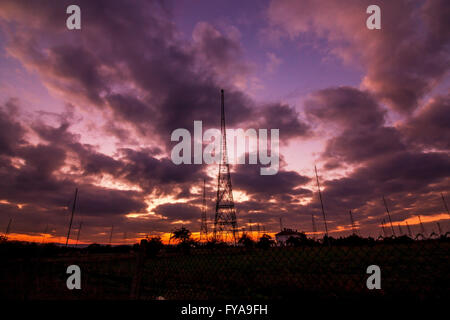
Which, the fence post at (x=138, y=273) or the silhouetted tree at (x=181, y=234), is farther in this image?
the silhouetted tree at (x=181, y=234)

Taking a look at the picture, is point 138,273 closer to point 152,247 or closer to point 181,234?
point 152,247

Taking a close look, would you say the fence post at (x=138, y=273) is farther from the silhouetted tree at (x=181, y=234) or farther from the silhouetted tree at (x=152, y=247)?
the silhouetted tree at (x=181, y=234)

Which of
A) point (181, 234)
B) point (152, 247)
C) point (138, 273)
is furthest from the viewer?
point (181, 234)

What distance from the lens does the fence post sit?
5.03m

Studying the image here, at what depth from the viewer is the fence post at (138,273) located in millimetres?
5030

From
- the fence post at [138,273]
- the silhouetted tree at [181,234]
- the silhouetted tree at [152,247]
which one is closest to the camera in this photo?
the fence post at [138,273]

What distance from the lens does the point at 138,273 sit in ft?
16.7

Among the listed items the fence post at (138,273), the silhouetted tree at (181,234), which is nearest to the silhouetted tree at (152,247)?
the fence post at (138,273)

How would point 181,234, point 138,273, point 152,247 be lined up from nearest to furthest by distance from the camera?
point 138,273, point 152,247, point 181,234

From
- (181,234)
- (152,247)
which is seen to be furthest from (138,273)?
(181,234)

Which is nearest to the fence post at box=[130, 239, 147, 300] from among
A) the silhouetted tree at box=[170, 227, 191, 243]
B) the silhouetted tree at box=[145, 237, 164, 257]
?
the silhouetted tree at box=[145, 237, 164, 257]

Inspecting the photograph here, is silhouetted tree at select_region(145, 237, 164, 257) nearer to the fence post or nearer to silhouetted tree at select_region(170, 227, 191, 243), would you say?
the fence post
